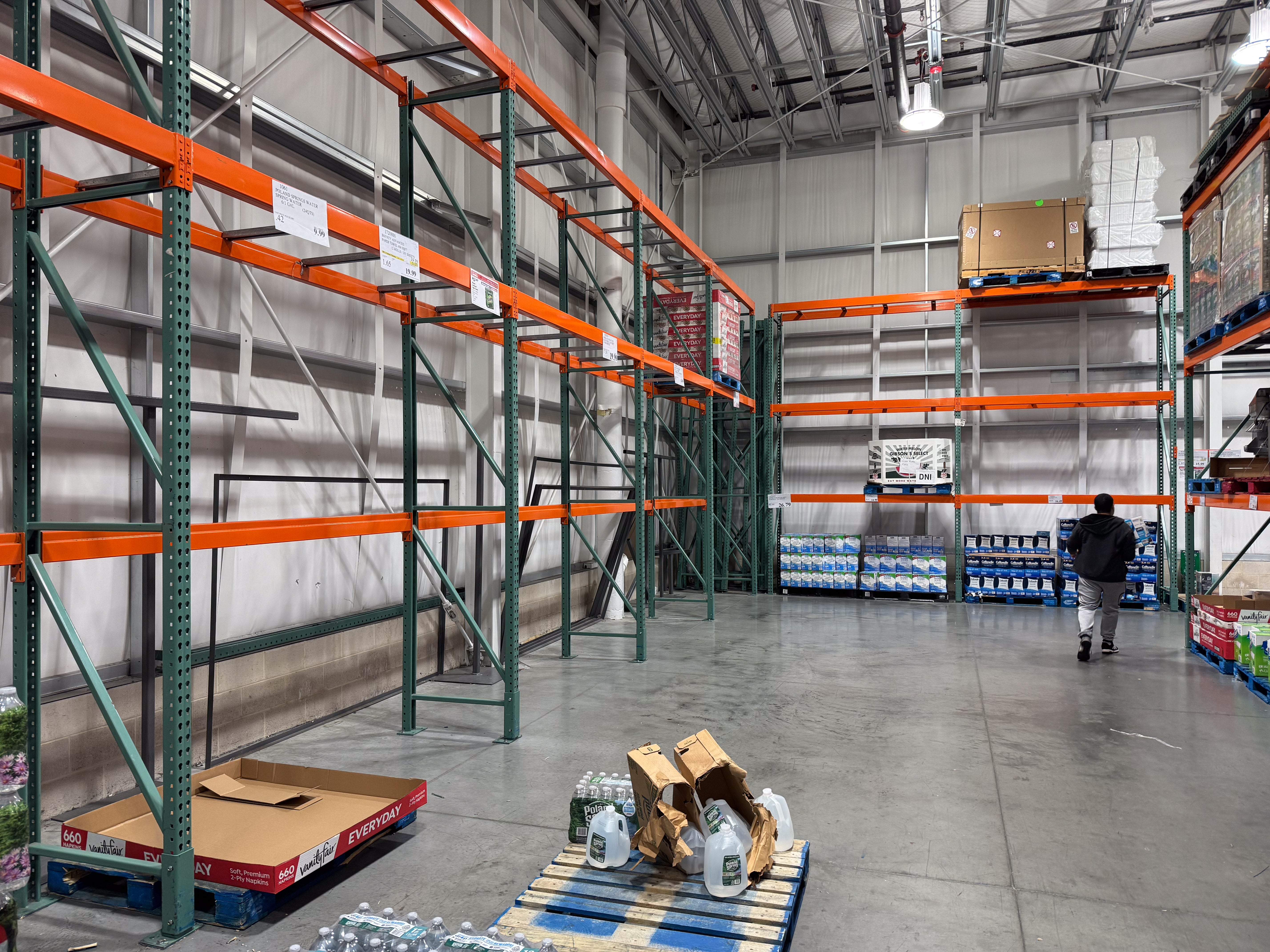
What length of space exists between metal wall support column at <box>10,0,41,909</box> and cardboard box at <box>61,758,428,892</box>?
12.8 inches

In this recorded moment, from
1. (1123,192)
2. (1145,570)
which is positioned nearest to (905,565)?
(1145,570)

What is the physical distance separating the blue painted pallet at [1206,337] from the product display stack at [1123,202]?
387 centimetres

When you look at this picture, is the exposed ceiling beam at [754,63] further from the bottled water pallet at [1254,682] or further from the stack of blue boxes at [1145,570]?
the bottled water pallet at [1254,682]

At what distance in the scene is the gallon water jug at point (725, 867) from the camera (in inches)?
118

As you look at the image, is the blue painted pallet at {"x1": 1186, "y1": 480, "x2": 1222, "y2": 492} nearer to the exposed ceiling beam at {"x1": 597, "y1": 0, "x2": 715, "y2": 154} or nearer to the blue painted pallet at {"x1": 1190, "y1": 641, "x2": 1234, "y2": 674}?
the blue painted pallet at {"x1": 1190, "y1": 641, "x2": 1234, "y2": 674}

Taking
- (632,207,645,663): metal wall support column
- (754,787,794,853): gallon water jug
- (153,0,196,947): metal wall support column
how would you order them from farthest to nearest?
(632,207,645,663): metal wall support column < (754,787,794,853): gallon water jug < (153,0,196,947): metal wall support column

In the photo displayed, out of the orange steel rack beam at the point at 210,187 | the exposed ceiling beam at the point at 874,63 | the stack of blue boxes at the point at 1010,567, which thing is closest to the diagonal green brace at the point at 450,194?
the orange steel rack beam at the point at 210,187

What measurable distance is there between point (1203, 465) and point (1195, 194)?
5522mm

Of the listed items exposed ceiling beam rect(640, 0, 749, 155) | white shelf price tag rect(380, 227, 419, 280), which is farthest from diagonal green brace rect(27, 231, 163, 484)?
exposed ceiling beam rect(640, 0, 749, 155)

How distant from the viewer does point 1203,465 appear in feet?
38.4

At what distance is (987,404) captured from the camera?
12.0m

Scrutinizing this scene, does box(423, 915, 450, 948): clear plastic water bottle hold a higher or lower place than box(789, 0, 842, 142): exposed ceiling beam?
lower

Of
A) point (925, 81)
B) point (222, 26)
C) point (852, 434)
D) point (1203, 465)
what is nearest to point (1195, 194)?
point (925, 81)

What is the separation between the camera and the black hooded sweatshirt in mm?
7684
